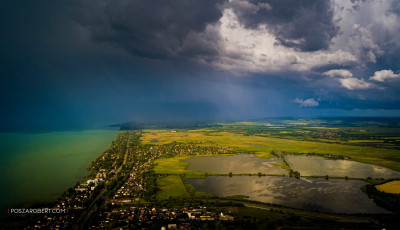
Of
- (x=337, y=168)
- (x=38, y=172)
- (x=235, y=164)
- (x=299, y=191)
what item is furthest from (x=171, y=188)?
(x=337, y=168)

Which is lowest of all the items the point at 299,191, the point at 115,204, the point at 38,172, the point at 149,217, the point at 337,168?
the point at 299,191

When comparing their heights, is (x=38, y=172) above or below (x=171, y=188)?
above

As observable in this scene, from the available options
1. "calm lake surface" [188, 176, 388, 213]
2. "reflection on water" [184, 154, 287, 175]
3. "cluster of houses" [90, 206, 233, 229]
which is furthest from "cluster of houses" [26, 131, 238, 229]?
"reflection on water" [184, 154, 287, 175]

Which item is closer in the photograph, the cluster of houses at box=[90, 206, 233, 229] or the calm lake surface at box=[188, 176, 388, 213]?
the cluster of houses at box=[90, 206, 233, 229]

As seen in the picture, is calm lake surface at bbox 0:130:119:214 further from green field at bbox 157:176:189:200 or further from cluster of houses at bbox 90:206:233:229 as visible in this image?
green field at bbox 157:176:189:200

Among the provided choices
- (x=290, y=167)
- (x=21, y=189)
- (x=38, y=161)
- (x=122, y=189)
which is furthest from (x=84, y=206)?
(x=290, y=167)

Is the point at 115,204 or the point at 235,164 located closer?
the point at 115,204

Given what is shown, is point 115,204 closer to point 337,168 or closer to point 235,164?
point 235,164
